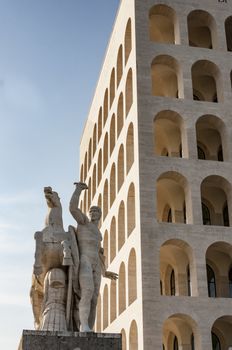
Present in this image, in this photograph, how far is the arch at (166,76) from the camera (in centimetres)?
3306

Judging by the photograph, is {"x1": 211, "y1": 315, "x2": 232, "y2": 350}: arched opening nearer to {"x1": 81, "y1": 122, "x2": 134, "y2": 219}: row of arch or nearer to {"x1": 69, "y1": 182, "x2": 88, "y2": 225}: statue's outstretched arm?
{"x1": 81, "y1": 122, "x2": 134, "y2": 219}: row of arch

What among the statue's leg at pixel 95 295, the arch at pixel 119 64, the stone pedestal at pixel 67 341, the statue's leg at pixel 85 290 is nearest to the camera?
the stone pedestal at pixel 67 341

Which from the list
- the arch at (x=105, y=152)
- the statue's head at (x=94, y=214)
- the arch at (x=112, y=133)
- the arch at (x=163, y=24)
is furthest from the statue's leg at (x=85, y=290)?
the arch at (x=105, y=152)

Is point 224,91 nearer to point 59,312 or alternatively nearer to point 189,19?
point 189,19

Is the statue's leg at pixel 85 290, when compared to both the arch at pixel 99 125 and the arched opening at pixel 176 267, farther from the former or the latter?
the arch at pixel 99 125

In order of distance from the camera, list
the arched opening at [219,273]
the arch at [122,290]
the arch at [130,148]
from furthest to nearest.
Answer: the arch at [130,148] → the arch at [122,290] → the arched opening at [219,273]

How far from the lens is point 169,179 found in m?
31.2

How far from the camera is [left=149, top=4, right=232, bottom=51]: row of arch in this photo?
34594 millimetres

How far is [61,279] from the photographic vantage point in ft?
35.7

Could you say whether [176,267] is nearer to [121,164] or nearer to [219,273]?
[219,273]

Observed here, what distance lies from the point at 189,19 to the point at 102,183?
12197 millimetres

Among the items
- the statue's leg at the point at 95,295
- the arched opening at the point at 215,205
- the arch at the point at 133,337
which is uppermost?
the arched opening at the point at 215,205

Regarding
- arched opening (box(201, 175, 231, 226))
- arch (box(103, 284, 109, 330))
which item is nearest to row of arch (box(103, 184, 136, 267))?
arch (box(103, 284, 109, 330))

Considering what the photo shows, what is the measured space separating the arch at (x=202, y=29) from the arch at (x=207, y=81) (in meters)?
1.55
